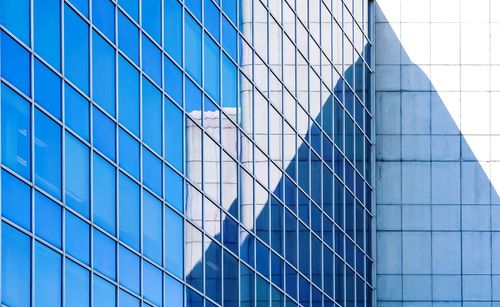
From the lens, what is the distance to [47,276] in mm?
29047

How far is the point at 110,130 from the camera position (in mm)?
32094

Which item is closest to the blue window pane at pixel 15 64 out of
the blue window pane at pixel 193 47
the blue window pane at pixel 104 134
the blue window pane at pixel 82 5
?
the blue window pane at pixel 82 5

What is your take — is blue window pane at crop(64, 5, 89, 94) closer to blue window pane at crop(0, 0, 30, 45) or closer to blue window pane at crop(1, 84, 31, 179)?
blue window pane at crop(0, 0, 30, 45)

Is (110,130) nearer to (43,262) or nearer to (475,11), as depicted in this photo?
(43,262)

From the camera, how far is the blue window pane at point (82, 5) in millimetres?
30602

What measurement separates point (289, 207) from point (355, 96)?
20.5 ft

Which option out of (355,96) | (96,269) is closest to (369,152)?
(355,96)

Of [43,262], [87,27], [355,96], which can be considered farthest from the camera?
[355,96]

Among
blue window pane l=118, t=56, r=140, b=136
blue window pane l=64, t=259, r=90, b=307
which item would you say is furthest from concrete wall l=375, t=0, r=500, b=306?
blue window pane l=64, t=259, r=90, b=307

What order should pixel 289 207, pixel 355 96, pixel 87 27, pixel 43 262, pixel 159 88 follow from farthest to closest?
pixel 355 96, pixel 289 207, pixel 159 88, pixel 87 27, pixel 43 262

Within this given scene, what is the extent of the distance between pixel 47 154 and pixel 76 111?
1543 millimetres

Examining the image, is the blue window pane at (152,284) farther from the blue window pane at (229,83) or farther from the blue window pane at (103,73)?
the blue window pane at (229,83)

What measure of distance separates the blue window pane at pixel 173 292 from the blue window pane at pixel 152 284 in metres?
0.37

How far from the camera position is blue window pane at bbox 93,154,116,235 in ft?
103
